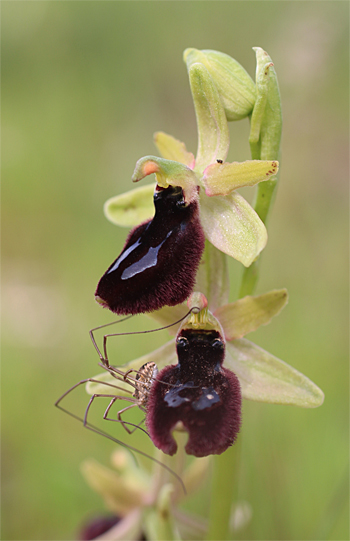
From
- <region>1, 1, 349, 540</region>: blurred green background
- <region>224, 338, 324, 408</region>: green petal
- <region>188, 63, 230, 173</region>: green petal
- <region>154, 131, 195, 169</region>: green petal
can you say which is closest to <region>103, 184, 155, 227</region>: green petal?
<region>154, 131, 195, 169</region>: green petal

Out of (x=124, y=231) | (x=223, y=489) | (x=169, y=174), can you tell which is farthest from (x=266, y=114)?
(x=124, y=231)

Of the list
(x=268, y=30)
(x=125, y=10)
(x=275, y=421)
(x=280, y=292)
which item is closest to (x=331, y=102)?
(x=268, y=30)

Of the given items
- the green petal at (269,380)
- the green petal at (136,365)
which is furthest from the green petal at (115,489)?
the green petal at (269,380)

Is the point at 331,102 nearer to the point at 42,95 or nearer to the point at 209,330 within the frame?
the point at 42,95

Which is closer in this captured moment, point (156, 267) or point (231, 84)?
point (156, 267)

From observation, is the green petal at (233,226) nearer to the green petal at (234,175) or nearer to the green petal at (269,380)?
the green petal at (234,175)

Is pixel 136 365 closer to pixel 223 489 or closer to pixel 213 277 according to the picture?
pixel 213 277
